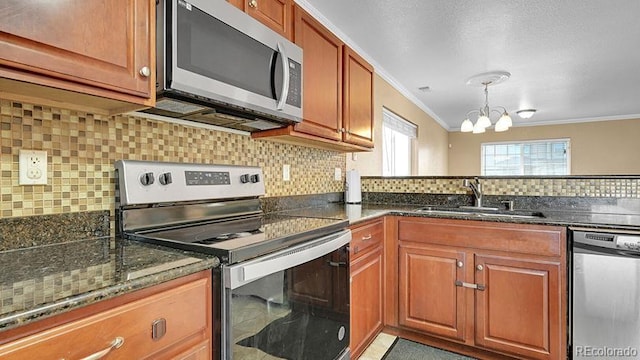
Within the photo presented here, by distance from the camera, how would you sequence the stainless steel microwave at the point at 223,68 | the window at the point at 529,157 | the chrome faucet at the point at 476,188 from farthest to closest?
the window at the point at 529,157
the chrome faucet at the point at 476,188
the stainless steel microwave at the point at 223,68

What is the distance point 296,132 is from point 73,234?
3.53 ft

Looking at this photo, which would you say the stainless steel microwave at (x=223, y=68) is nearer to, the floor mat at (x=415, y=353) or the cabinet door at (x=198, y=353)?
the cabinet door at (x=198, y=353)

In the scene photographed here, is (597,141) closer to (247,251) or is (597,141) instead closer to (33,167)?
(247,251)

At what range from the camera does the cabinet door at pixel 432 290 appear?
1.97 m

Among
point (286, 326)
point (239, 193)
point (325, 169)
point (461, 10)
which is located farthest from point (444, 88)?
point (286, 326)

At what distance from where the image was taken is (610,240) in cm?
155

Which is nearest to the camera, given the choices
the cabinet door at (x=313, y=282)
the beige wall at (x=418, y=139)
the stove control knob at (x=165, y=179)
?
the cabinet door at (x=313, y=282)

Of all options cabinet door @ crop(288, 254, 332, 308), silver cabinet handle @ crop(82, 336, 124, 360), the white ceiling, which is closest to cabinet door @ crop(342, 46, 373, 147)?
the white ceiling

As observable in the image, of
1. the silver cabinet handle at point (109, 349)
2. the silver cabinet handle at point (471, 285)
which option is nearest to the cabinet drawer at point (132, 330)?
the silver cabinet handle at point (109, 349)

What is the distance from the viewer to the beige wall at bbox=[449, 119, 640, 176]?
5.95m

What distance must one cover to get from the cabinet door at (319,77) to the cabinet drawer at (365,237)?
1.98ft

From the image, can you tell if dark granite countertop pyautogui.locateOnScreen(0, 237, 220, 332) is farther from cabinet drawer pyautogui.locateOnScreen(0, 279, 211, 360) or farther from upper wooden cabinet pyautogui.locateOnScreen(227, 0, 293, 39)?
upper wooden cabinet pyautogui.locateOnScreen(227, 0, 293, 39)

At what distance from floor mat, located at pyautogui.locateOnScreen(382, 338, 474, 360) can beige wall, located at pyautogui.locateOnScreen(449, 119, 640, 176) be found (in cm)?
567

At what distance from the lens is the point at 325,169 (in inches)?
103
